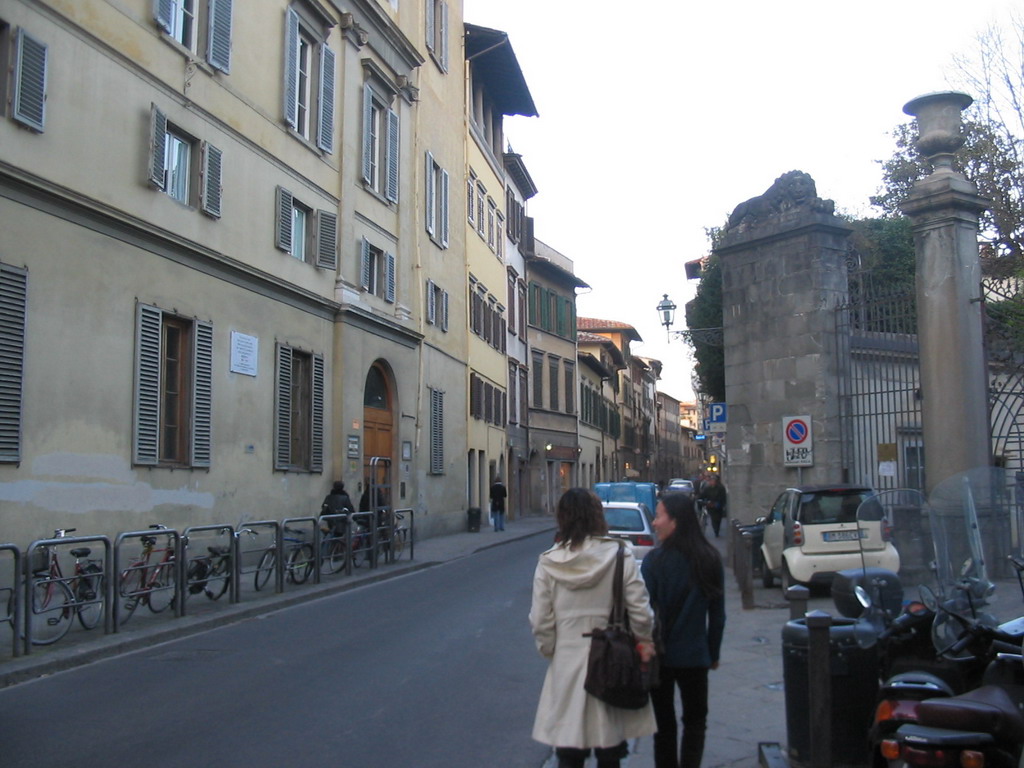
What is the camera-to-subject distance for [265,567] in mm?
15461

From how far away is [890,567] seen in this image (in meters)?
5.87

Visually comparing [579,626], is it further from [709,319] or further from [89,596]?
[709,319]

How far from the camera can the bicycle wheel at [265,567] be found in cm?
1528

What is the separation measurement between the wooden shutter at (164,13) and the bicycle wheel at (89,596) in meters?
9.07

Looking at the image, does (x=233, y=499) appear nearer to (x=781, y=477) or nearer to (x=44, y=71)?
(x=44, y=71)

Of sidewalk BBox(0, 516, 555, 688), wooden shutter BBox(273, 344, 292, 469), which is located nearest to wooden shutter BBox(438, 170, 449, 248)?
wooden shutter BBox(273, 344, 292, 469)

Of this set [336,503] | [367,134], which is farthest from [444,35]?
[336,503]

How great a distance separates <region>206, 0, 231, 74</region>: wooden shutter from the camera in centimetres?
1805

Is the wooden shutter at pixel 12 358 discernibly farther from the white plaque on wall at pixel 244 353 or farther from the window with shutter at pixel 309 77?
the window with shutter at pixel 309 77

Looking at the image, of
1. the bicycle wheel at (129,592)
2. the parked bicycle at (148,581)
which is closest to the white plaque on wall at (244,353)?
the parked bicycle at (148,581)

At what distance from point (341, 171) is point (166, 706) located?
57.0 feet

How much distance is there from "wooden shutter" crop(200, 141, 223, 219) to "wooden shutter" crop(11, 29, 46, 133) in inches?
162

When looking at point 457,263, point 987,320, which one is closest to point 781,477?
point 987,320

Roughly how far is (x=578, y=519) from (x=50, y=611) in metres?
7.81
